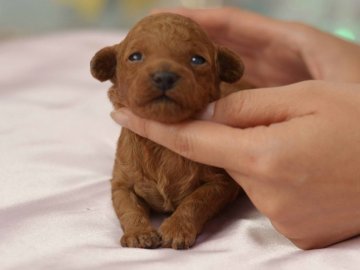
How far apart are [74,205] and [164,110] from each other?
60 cm

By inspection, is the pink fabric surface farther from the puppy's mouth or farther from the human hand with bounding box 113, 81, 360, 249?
the puppy's mouth

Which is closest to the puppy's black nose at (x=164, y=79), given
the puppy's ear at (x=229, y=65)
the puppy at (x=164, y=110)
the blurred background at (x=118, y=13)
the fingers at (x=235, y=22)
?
A: the puppy at (x=164, y=110)

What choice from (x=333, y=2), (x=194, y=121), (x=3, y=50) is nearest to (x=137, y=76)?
(x=194, y=121)

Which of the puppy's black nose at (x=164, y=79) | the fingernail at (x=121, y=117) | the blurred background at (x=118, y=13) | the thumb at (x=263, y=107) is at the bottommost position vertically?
the blurred background at (x=118, y=13)

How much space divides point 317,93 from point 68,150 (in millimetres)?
1236

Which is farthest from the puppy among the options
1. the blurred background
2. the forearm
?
the blurred background

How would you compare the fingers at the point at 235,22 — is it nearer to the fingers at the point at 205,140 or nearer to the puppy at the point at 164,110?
the puppy at the point at 164,110

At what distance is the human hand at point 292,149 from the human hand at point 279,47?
2.52ft

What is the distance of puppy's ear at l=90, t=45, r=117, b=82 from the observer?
2035 mm

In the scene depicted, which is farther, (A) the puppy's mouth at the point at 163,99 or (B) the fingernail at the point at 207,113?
(B) the fingernail at the point at 207,113

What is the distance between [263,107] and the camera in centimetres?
182

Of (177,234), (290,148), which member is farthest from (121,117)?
(290,148)

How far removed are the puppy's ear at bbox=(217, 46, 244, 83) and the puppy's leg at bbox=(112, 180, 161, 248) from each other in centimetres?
50

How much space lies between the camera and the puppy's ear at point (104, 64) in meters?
2.04
